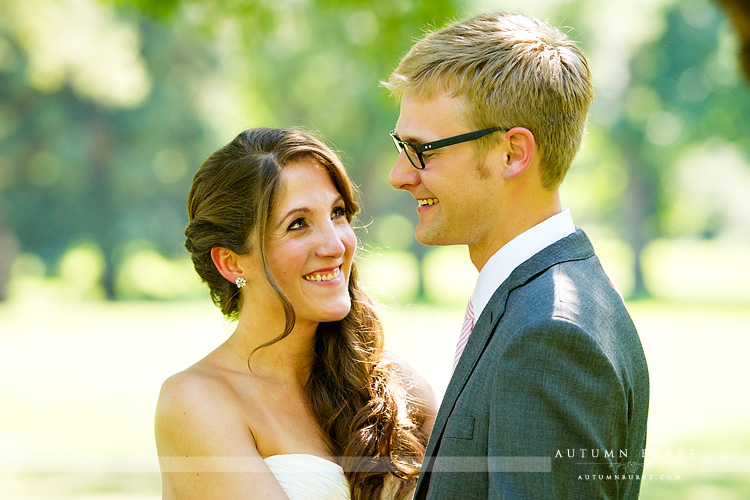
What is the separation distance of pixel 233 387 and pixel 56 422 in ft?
38.4

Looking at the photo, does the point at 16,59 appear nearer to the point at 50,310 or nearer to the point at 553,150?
the point at 50,310

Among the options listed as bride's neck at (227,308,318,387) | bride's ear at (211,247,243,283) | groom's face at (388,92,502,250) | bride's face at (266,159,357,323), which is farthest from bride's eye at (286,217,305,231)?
groom's face at (388,92,502,250)

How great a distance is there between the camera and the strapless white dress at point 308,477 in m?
3.24

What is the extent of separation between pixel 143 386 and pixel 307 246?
46.9 ft

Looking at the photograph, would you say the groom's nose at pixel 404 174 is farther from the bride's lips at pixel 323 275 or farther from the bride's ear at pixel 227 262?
the bride's ear at pixel 227 262

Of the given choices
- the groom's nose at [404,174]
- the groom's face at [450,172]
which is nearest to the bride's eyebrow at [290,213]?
the groom's nose at [404,174]

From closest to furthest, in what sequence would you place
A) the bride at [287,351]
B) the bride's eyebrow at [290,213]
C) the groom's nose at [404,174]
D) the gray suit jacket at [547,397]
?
the gray suit jacket at [547,397] → the groom's nose at [404,174] → the bride at [287,351] → the bride's eyebrow at [290,213]

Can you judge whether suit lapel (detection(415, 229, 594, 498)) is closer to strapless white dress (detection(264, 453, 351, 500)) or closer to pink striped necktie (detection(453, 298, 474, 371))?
pink striped necktie (detection(453, 298, 474, 371))

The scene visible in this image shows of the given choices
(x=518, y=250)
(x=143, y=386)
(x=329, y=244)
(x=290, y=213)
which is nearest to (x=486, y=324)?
(x=518, y=250)

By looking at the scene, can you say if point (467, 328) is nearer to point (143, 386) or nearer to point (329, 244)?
point (329, 244)

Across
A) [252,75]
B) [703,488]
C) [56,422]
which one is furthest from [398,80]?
[252,75]

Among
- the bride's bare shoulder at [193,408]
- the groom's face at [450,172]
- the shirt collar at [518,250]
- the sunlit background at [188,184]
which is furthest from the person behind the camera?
the sunlit background at [188,184]

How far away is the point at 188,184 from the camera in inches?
1452

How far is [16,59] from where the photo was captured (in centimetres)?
3167
